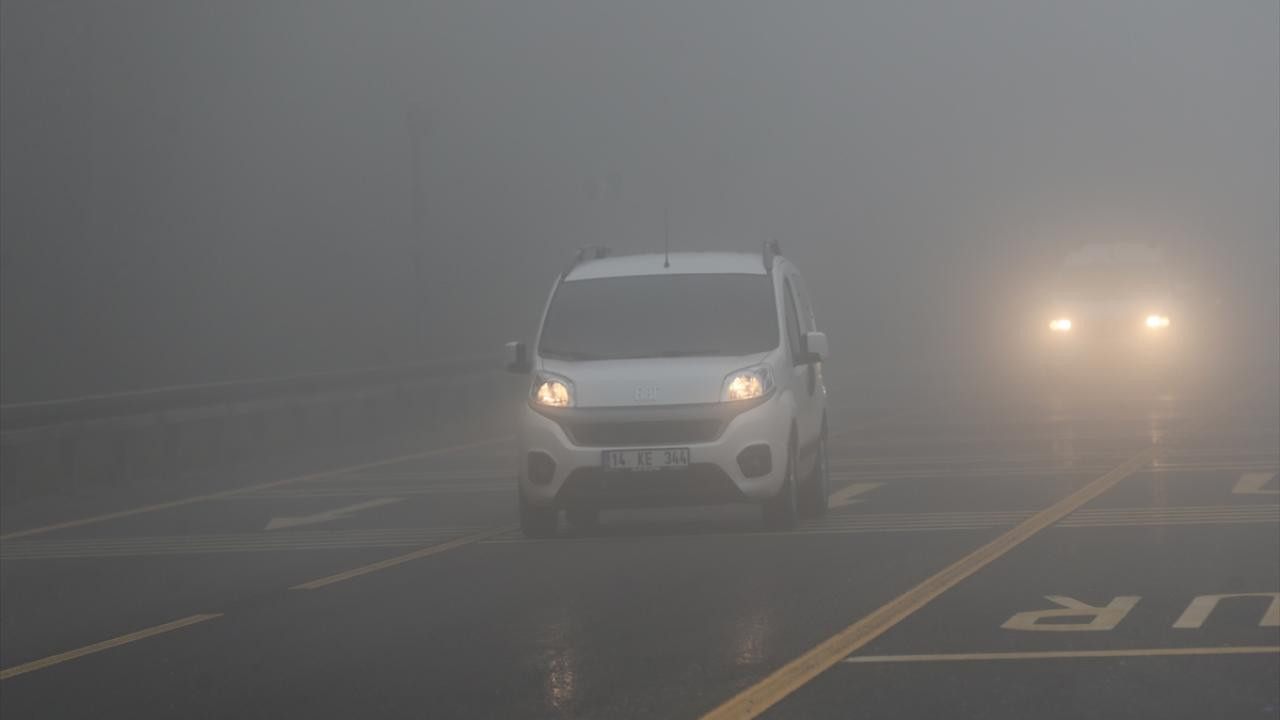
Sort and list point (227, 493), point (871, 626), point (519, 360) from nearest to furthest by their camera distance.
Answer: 1. point (871, 626)
2. point (519, 360)
3. point (227, 493)

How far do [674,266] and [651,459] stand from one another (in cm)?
197

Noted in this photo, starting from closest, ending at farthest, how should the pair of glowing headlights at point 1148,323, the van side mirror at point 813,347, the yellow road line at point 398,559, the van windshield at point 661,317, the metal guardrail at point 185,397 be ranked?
1. the yellow road line at point 398,559
2. the van windshield at point 661,317
3. the van side mirror at point 813,347
4. the metal guardrail at point 185,397
5. the pair of glowing headlights at point 1148,323

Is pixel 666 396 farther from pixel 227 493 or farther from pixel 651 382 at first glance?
pixel 227 493

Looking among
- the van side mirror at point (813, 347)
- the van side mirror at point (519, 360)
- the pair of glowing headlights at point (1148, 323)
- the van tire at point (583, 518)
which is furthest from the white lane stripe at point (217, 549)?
the pair of glowing headlights at point (1148, 323)

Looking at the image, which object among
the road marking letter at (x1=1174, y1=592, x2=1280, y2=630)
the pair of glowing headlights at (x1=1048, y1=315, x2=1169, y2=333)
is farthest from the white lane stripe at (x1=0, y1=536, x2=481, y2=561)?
the pair of glowing headlights at (x1=1048, y1=315, x2=1169, y2=333)

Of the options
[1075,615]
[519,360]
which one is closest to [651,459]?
[519,360]

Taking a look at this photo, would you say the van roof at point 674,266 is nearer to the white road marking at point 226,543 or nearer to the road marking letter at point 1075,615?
the white road marking at point 226,543

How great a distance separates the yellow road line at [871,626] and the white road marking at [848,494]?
1.65 metres

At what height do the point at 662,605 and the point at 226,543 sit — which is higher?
the point at 662,605

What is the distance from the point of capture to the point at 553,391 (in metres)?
14.3

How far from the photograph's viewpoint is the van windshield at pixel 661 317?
14609 mm

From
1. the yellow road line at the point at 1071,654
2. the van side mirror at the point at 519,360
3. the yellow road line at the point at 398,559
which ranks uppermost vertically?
the van side mirror at the point at 519,360

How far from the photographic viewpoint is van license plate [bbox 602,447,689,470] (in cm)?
1392

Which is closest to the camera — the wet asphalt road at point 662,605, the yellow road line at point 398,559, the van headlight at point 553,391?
the wet asphalt road at point 662,605
